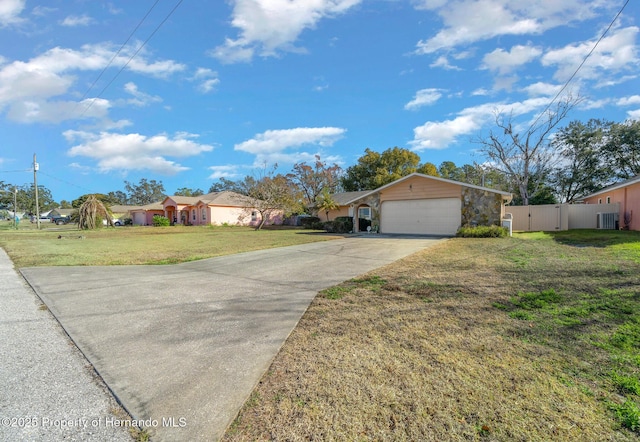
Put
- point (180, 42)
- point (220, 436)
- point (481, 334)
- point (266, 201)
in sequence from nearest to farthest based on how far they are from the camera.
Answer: point (220, 436), point (481, 334), point (180, 42), point (266, 201)

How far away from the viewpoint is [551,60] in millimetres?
12055

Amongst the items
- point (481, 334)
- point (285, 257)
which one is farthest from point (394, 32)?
point (481, 334)

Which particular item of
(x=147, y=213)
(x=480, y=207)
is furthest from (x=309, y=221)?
(x=147, y=213)

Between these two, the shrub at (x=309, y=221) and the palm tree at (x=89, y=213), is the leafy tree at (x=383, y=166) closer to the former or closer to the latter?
the shrub at (x=309, y=221)

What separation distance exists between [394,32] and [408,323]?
11763 mm

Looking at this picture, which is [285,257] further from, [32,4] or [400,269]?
[32,4]

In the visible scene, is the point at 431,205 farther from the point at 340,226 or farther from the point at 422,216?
the point at 340,226

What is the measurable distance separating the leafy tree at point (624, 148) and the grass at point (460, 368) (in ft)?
107

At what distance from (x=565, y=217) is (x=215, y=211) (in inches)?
1184

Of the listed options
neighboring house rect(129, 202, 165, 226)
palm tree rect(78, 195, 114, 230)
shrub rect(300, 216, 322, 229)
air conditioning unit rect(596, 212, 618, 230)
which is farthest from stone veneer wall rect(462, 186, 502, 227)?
neighboring house rect(129, 202, 165, 226)

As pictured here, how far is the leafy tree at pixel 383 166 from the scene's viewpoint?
125 feet

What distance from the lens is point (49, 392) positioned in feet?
8.64

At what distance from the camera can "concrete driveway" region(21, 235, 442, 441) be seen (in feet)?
8.07

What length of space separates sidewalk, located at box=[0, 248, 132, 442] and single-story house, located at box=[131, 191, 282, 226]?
30432 mm
